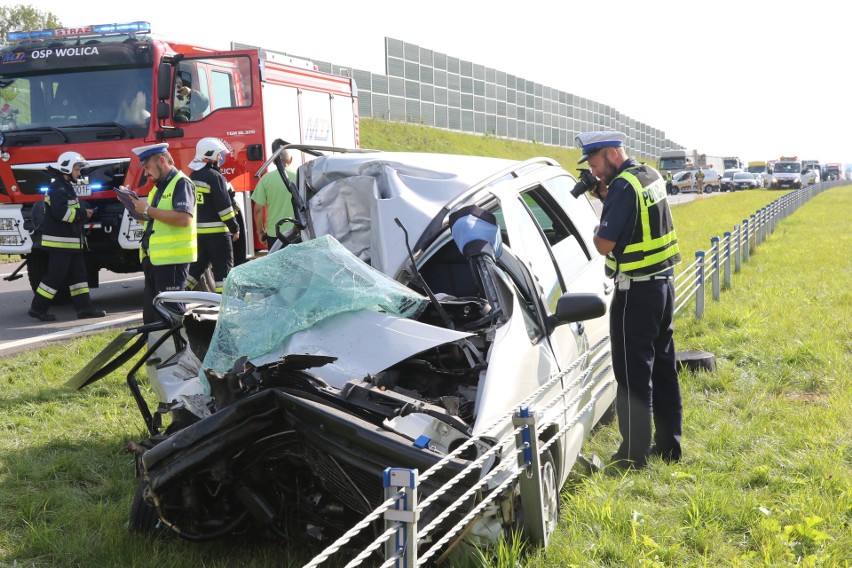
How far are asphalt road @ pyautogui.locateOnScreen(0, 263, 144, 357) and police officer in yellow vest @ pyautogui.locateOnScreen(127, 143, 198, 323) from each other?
211cm

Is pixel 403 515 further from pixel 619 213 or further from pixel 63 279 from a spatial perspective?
pixel 63 279

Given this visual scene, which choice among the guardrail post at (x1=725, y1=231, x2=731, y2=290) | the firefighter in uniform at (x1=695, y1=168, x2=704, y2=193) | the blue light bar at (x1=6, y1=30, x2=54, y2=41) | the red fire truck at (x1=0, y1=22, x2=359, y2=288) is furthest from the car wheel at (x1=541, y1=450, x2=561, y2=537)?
the firefighter in uniform at (x1=695, y1=168, x2=704, y2=193)

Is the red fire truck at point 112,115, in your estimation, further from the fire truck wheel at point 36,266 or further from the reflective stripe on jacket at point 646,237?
the reflective stripe on jacket at point 646,237

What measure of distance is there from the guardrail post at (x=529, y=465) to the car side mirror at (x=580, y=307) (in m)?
0.72

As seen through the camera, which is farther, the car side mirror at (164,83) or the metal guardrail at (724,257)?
the car side mirror at (164,83)

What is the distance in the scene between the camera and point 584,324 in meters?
4.71

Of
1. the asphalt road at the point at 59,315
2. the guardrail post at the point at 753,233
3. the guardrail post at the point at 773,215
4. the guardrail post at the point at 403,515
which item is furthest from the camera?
the guardrail post at the point at 773,215

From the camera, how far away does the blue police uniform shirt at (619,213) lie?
4.55 meters

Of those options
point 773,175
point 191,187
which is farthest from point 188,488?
point 773,175

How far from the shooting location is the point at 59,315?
33.4ft

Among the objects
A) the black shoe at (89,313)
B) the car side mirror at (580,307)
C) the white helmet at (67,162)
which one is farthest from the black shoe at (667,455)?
the white helmet at (67,162)

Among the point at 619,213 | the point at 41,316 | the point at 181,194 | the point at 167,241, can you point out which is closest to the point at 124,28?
the point at 41,316

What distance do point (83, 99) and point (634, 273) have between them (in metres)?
8.34

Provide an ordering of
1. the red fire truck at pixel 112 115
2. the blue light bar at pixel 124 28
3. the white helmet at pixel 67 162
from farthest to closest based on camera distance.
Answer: the blue light bar at pixel 124 28 → the red fire truck at pixel 112 115 → the white helmet at pixel 67 162
